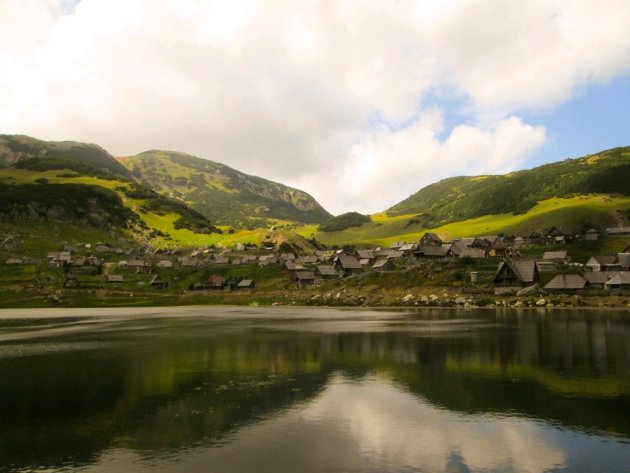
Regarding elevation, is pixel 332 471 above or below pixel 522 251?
below

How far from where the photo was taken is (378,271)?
122250 mm

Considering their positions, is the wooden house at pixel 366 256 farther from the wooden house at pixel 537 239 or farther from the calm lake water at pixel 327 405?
the calm lake water at pixel 327 405

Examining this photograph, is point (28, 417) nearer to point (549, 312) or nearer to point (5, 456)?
point (5, 456)

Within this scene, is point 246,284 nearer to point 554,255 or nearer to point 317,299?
point 317,299

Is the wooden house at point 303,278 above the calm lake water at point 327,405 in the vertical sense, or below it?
above

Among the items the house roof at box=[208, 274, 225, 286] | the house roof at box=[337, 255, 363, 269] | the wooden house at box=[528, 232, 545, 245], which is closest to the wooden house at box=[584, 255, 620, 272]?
the wooden house at box=[528, 232, 545, 245]

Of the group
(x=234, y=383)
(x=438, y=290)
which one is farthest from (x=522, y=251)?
(x=234, y=383)

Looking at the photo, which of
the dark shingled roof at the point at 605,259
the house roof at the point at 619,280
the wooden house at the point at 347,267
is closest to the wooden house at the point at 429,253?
the wooden house at the point at 347,267

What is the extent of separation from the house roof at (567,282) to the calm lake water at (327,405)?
43524 mm

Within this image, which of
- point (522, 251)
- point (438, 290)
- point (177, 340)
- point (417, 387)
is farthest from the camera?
point (522, 251)

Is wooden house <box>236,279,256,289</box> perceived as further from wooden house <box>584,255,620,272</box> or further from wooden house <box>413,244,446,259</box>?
wooden house <box>584,255,620,272</box>

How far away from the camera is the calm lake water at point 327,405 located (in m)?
17.8

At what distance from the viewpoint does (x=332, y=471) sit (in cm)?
1645

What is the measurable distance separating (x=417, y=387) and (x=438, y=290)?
240 ft
